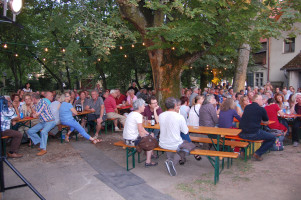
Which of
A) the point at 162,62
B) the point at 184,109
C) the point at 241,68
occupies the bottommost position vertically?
the point at 184,109

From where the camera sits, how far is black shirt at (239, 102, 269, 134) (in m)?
5.70

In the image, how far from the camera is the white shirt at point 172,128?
500cm

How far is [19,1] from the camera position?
3.90 m

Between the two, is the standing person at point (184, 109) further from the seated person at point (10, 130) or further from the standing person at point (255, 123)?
the seated person at point (10, 130)

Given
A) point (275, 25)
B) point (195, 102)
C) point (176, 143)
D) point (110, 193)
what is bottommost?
point (110, 193)

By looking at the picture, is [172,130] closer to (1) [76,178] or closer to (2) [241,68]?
(1) [76,178]

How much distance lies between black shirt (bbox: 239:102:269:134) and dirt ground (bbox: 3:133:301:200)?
2.55ft

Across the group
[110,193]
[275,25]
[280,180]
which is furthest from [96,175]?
[275,25]

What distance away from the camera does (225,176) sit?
5.09 m

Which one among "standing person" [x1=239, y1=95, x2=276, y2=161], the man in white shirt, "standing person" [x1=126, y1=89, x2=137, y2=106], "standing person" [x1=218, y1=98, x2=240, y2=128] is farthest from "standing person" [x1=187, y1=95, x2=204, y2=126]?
"standing person" [x1=126, y1=89, x2=137, y2=106]

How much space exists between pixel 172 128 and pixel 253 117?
6.45 feet

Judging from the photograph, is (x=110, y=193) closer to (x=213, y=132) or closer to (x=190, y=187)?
(x=190, y=187)

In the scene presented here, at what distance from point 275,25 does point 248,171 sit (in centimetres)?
497

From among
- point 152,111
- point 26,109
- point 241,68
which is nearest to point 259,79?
point 241,68
